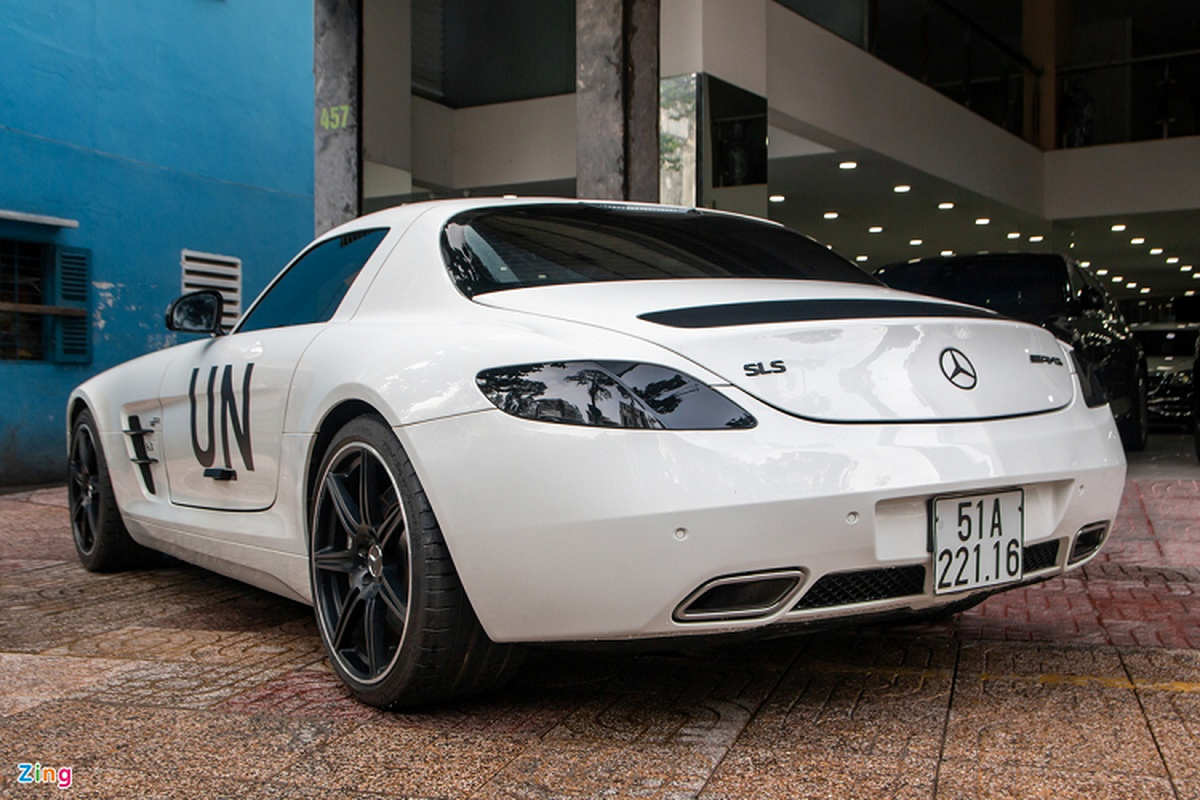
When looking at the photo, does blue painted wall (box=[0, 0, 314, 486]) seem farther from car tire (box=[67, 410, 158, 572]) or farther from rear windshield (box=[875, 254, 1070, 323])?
rear windshield (box=[875, 254, 1070, 323])

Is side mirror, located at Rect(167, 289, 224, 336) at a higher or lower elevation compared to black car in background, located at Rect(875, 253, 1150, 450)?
lower

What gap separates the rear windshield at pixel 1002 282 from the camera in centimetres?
769

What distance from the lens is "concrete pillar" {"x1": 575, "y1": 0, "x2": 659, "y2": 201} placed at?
22.2 ft

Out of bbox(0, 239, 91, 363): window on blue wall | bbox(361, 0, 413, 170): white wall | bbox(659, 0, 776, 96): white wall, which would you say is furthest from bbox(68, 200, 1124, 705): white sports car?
bbox(361, 0, 413, 170): white wall

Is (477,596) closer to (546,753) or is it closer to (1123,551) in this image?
(546,753)

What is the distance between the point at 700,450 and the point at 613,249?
1.00 m

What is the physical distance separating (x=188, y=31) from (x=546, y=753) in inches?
385

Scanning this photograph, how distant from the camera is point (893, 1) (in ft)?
44.9

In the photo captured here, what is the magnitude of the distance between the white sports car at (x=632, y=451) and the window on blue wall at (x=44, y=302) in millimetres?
6779

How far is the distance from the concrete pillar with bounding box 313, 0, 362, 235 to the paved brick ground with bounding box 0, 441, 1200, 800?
4249 mm

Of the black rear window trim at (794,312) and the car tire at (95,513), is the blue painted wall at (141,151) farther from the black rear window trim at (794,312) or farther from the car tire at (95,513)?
the black rear window trim at (794,312)

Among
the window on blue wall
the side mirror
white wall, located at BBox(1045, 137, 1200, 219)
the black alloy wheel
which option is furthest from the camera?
white wall, located at BBox(1045, 137, 1200, 219)

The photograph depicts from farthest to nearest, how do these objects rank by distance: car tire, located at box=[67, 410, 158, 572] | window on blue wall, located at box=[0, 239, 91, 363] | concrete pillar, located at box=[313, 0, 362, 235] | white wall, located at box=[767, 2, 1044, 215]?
1. white wall, located at box=[767, 2, 1044, 215]
2. window on blue wall, located at box=[0, 239, 91, 363]
3. concrete pillar, located at box=[313, 0, 362, 235]
4. car tire, located at box=[67, 410, 158, 572]

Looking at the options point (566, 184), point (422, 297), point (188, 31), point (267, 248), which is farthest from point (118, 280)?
point (422, 297)
